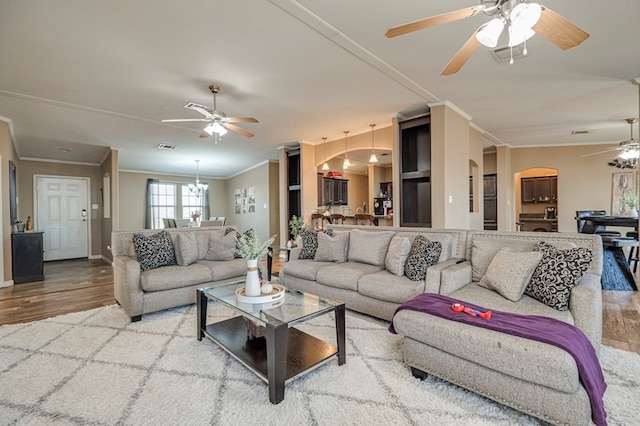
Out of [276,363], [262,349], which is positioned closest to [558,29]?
[276,363]

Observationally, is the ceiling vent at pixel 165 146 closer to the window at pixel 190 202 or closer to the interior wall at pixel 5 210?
the interior wall at pixel 5 210

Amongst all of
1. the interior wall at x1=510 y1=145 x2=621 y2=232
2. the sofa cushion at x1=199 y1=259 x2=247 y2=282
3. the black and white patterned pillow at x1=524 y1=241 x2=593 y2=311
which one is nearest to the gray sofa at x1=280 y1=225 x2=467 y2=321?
the sofa cushion at x1=199 y1=259 x2=247 y2=282

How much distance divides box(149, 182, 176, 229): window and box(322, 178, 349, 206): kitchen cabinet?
18.6 feet

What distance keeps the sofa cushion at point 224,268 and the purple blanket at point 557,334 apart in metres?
2.50

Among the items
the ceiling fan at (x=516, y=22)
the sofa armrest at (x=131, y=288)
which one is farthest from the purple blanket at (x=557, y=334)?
the sofa armrest at (x=131, y=288)

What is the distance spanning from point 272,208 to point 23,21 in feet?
20.9

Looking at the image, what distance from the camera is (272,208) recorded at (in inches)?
336

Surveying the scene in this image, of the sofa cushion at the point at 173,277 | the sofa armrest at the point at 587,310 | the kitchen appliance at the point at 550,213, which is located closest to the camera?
the sofa armrest at the point at 587,310

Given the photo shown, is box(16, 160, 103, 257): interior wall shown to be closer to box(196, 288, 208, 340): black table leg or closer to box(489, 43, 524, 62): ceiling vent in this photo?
box(196, 288, 208, 340): black table leg

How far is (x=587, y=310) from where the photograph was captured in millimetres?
1888

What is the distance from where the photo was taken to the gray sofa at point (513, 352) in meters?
1.38

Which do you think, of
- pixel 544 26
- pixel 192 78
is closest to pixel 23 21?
pixel 192 78

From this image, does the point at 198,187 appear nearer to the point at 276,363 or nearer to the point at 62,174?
the point at 62,174

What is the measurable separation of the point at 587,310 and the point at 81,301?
17.0ft
